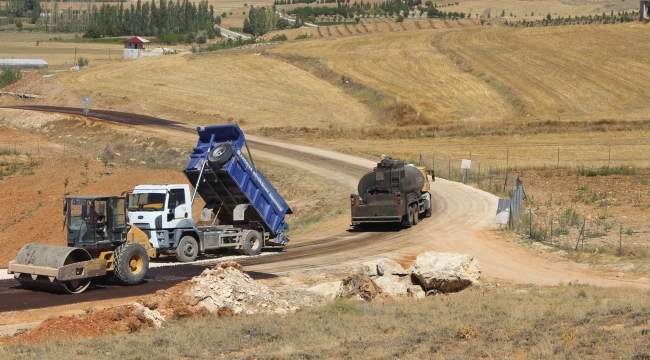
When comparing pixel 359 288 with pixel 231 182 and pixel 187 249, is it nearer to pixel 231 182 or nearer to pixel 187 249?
pixel 187 249

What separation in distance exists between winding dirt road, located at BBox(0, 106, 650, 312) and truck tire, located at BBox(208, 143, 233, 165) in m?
3.52

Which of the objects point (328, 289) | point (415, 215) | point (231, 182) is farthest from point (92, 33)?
point (328, 289)

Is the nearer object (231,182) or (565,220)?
(231,182)

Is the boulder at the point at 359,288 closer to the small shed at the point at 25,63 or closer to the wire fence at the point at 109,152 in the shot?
the wire fence at the point at 109,152

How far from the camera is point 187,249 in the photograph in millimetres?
28266

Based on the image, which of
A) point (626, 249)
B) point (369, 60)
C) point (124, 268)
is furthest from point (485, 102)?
point (124, 268)

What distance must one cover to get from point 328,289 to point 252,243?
761 cm

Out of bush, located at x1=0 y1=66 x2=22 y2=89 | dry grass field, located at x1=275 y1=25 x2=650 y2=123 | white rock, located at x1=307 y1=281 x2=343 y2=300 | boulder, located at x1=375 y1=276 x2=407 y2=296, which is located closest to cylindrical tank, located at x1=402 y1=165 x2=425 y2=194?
white rock, located at x1=307 y1=281 x2=343 y2=300

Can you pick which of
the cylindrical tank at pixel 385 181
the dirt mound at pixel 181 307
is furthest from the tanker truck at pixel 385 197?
the dirt mound at pixel 181 307

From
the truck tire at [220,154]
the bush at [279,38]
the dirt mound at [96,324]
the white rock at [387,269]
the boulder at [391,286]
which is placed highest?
the bush at [279,38]

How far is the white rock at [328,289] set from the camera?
2292cm

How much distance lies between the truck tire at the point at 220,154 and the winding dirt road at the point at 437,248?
3515mm

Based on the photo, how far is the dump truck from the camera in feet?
90.6

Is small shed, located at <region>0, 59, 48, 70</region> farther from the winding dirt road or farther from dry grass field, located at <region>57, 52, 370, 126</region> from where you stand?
the winding dirt road
